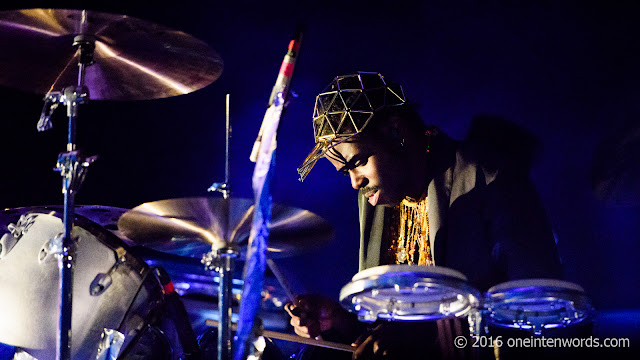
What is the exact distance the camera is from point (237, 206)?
2.22 meters

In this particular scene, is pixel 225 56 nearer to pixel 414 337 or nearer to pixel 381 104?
pixel 381 104

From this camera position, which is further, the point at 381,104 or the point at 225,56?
the point at 225,56

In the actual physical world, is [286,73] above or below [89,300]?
above

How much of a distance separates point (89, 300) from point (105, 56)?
3.28 feet

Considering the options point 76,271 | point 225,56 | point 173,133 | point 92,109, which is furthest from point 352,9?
point 76,271

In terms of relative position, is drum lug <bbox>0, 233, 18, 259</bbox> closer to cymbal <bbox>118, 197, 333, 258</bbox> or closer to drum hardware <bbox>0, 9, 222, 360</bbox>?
drum hardware <bbox>0, 9, 222, 360</bbox>

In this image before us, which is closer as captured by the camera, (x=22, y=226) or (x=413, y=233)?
(x=22, y=226)

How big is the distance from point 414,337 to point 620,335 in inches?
33.7

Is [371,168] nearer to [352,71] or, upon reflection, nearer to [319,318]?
[319,318]

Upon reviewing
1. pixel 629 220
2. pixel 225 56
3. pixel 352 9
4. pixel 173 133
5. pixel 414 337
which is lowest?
pixel 414 337

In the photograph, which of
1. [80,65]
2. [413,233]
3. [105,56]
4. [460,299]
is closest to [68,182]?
[80,65]

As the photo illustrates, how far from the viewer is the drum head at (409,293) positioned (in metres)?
1.66

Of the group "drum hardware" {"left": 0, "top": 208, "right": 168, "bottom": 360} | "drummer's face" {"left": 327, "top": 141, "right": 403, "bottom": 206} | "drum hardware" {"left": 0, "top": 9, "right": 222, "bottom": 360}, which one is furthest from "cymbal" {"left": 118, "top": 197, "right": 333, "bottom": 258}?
"drummer's face" {"left": 327, "top": 141, "right": 403, "bottom": 206}

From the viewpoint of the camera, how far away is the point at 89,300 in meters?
2.51
